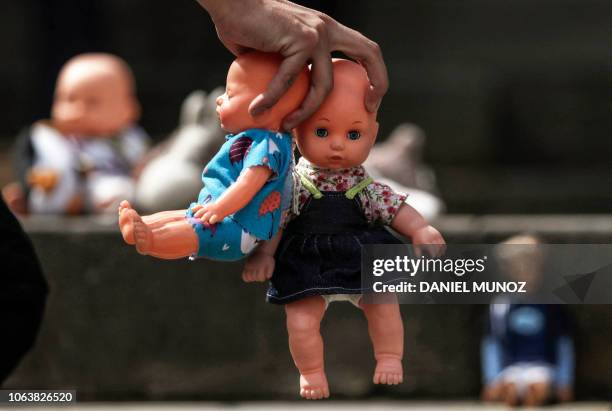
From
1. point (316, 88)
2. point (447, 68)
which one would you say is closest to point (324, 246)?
point (316, 88)

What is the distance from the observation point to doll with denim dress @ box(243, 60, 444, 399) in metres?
2.91

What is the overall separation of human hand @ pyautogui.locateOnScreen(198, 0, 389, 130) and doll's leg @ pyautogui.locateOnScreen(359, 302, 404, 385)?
45 cm

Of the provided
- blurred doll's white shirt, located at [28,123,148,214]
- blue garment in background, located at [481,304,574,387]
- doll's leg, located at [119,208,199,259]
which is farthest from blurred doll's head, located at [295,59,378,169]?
blurred doll's white shirt, located at [28,123,148,214]

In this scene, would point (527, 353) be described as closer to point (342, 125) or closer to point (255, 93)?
point (342, 125)

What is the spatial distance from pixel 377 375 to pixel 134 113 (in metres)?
4.60

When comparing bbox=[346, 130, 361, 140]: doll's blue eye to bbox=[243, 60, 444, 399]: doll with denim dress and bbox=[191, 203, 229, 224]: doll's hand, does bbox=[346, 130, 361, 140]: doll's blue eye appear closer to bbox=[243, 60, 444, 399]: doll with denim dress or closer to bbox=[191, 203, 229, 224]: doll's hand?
bbox=[243, 60, 444, 399]: doll with denim dress

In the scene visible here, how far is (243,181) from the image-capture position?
2.80 m

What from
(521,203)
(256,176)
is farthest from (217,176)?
(521,203)

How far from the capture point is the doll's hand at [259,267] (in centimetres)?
292

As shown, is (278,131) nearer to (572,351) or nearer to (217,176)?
(217,176)

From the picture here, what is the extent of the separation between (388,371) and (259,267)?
37 cm

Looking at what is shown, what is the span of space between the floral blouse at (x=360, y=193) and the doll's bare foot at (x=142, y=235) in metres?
0.39

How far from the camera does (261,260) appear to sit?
2932 mm

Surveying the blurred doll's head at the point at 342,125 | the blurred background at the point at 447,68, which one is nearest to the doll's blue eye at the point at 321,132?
the blurred doll's head at the point at 342,125
